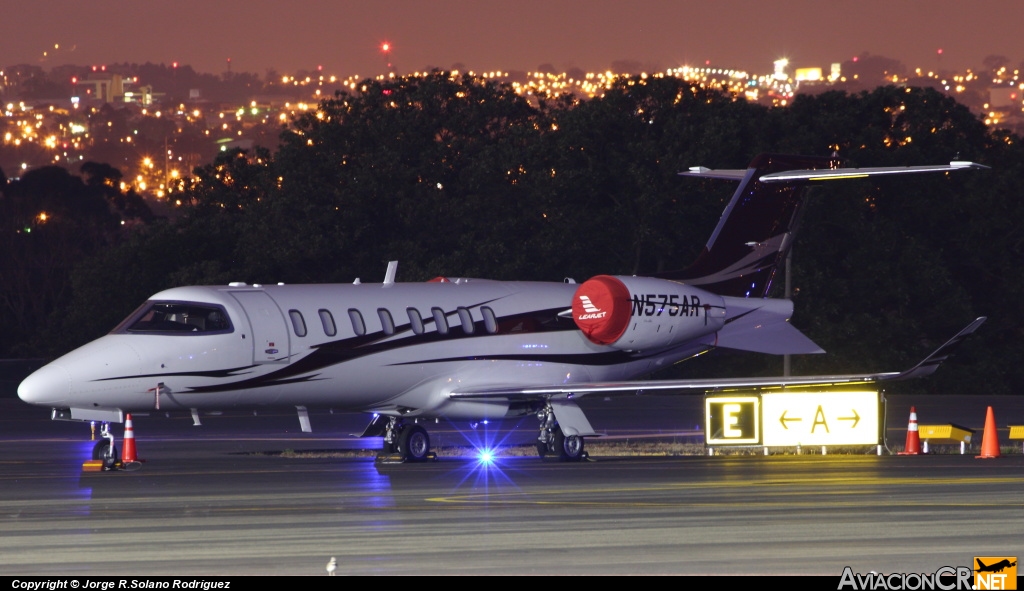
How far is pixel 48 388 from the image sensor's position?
20.1 m

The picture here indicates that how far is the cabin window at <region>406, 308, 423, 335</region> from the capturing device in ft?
77.8

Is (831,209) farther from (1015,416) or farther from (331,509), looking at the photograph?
(331,509)

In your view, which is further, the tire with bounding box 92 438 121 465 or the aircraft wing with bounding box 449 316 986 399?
the aircraft wing with bounding box 449 316 986 399

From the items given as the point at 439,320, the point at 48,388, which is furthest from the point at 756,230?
the point at 48,388

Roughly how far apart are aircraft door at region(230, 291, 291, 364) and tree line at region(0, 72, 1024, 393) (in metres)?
28.4

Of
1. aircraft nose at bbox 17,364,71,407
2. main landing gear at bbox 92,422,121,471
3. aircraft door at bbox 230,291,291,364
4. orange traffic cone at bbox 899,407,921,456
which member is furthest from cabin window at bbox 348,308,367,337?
orange traffic cone at bbox 899,407,921,456

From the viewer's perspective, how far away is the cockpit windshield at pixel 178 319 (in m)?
21.4

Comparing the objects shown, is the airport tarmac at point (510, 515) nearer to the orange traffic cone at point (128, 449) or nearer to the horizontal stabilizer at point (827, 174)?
the orange traffic cone at point (128, 449)

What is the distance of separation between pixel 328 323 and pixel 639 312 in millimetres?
5174

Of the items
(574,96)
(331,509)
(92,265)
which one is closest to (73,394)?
(331,509)

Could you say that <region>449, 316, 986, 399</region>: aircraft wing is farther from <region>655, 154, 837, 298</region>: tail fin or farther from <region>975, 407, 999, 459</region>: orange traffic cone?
A: <region>655, 154, 837, 298</region>: tail fin

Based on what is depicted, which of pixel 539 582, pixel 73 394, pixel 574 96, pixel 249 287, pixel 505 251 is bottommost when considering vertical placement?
pixel 539 582

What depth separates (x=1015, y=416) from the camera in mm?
38688

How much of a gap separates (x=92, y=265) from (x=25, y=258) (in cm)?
2024
